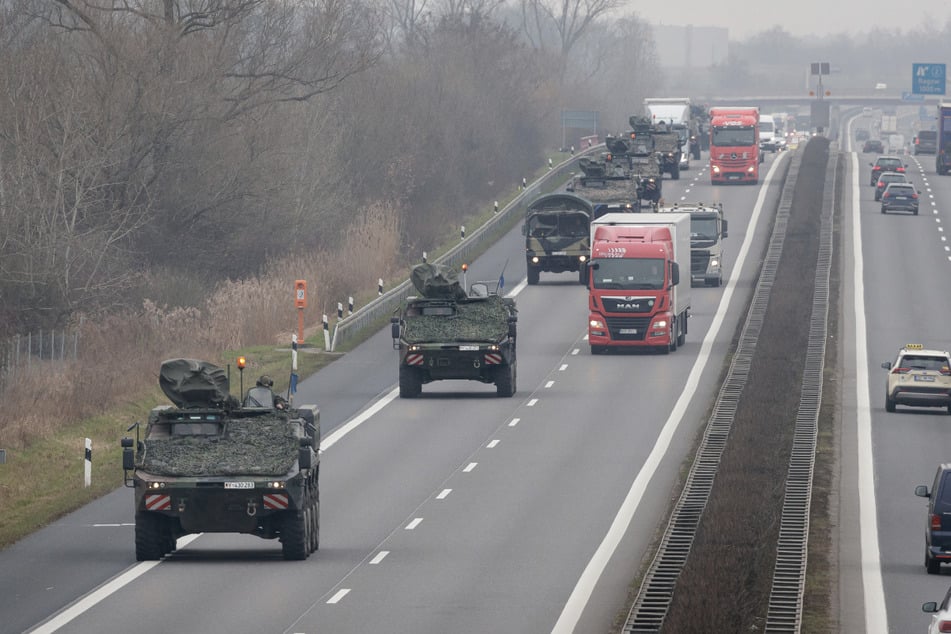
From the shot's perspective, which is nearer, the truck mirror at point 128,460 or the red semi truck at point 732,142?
the truck mirror at point 128,460

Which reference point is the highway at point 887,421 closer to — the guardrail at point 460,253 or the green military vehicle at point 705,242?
the green military vehicle at point 705,242

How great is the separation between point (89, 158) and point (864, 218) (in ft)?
126

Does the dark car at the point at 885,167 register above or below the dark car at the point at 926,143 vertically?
below

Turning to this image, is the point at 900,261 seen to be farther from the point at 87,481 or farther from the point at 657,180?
the point at 87,481

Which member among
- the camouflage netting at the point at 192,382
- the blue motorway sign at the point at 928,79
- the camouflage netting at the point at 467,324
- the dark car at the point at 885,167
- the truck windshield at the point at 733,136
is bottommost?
the camouflage netting at the point at 467,324

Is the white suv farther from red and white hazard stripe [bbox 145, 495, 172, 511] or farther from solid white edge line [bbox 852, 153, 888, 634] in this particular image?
red and white hazard stripe [bbox 145, 495, 172, 511]

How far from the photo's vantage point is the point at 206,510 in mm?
23250

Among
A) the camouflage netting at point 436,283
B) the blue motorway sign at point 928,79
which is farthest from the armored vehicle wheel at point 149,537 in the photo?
the blue motorway sign at point 928,79

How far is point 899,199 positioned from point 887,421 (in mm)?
42963

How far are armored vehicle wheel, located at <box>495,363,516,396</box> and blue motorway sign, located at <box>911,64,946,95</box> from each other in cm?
11878

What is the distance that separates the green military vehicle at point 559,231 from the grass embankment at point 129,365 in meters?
4.99

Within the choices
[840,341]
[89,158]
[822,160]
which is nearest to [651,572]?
[840,341]

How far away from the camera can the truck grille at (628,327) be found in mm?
47344


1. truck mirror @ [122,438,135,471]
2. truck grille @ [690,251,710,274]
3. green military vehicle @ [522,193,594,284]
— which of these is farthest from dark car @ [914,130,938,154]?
truck mirror @ [122,438,135,471]
